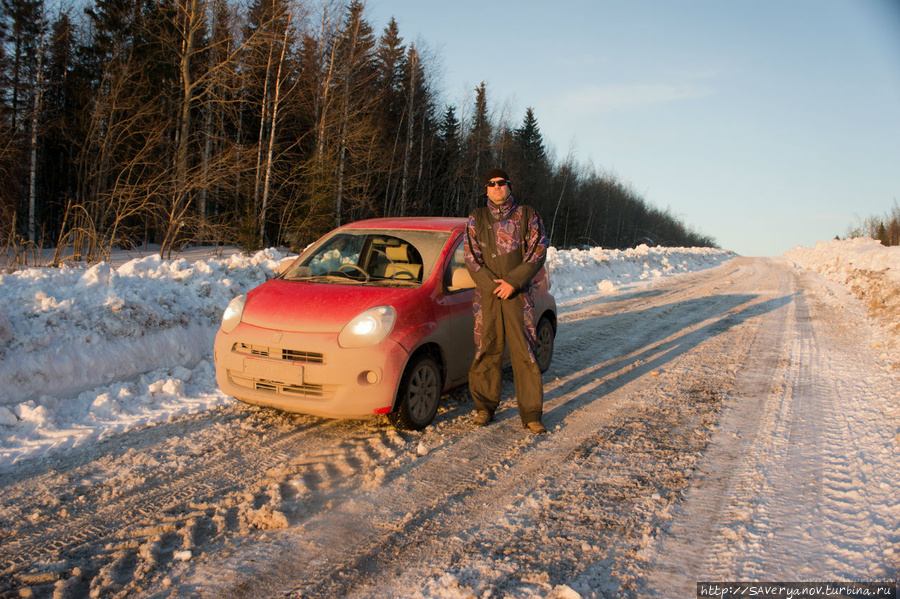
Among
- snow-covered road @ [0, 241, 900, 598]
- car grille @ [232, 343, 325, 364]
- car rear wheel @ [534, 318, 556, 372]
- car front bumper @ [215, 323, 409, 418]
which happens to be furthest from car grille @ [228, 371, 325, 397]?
car rear wheel @ [534, 318, 556, 372]

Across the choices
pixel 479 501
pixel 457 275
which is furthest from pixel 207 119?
pixel 479 501

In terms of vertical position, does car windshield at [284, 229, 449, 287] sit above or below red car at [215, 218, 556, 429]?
above

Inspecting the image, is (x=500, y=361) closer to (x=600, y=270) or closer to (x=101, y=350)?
(x=101, y=350)

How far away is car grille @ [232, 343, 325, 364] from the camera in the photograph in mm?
4273

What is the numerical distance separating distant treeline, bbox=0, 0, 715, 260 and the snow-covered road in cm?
876

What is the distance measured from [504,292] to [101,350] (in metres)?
4.03

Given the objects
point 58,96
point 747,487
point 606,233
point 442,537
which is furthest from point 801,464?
point 606,233

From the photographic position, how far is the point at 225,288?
25.5 feet

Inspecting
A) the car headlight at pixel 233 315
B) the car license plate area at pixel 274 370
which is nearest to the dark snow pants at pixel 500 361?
the car license plate area at pixel 274 370

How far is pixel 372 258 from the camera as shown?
5.50 m

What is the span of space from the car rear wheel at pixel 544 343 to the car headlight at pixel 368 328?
2.51 metres

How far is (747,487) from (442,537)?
6.83 ft

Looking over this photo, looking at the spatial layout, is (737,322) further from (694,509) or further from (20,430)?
(20,430)

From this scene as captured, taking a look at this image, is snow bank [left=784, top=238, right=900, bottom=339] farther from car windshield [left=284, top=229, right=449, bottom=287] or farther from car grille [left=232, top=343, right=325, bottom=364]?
car grille [left=232, top=343, right=325, bottom=364]
